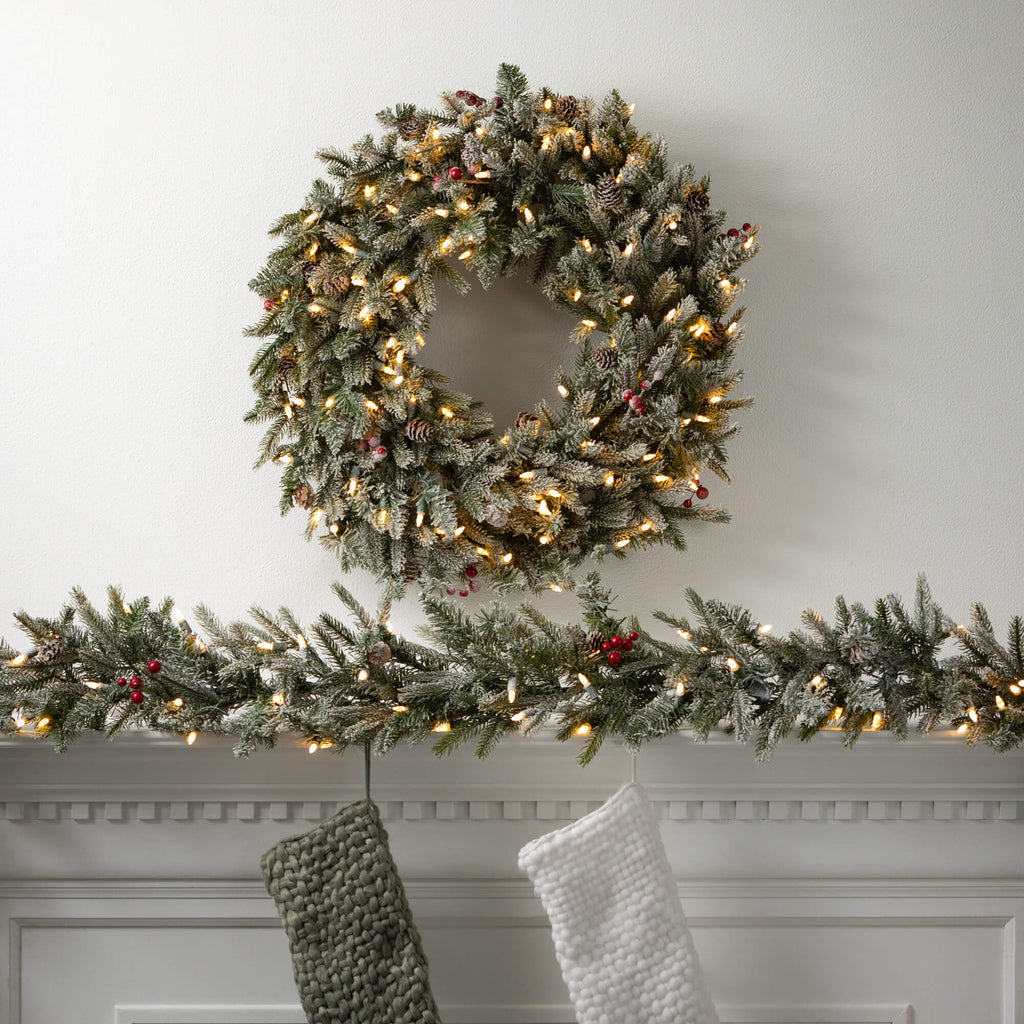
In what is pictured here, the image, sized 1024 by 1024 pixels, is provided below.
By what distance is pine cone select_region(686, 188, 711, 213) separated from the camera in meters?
1.16

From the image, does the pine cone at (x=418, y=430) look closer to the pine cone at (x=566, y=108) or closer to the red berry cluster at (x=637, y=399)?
the red berry cluster at (x=637, y=399)

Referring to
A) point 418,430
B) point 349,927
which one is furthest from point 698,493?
point 349,927

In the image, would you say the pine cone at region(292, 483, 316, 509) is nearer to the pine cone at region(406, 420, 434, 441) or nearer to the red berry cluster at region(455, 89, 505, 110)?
the pine cone at region(406, 420, 434, 441)

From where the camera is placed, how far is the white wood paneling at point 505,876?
1.16 metres

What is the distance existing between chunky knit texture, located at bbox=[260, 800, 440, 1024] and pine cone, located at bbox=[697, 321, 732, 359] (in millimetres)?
722

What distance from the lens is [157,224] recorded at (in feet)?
4.23

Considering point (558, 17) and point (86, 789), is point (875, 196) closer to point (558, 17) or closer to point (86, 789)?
point (558, 17)

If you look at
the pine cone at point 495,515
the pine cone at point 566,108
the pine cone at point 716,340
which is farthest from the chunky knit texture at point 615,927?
the pine cone at point 566,108

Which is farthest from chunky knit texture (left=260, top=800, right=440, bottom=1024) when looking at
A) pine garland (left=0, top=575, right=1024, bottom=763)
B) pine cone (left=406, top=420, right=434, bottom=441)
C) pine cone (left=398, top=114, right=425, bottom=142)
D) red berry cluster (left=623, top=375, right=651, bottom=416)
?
pine cone (left=398, top=114, right=425, bottom=142)

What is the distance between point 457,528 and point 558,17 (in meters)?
0.76

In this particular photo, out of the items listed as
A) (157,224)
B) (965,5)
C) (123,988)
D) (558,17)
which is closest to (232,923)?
(123,988)

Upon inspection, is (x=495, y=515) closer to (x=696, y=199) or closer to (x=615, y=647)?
(x=615, y=647)

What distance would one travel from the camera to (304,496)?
3.85ft

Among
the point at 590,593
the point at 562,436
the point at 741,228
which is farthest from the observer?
the point at 741,228
